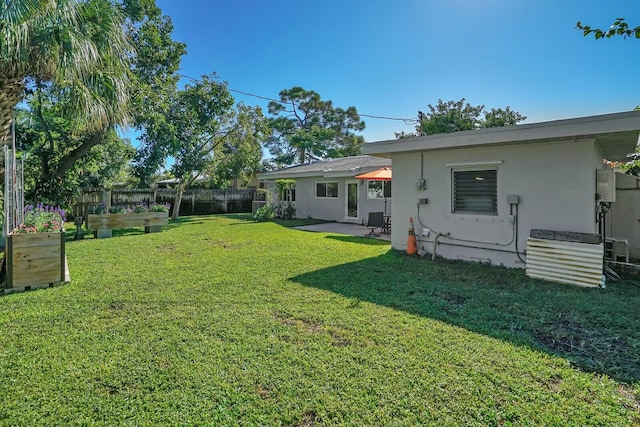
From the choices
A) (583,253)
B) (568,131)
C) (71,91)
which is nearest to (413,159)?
(568,131)

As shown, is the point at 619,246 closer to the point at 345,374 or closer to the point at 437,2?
the point at 345,374

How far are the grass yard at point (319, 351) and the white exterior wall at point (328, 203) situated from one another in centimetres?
822

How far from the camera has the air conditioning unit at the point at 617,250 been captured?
20.3 ft

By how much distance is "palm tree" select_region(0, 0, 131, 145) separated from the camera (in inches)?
204

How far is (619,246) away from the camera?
6234 mm

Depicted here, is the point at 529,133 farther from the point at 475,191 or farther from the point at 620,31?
the point at 620,31

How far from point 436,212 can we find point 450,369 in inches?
194

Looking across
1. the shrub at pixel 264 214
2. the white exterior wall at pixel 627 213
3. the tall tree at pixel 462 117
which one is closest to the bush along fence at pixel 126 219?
the shrub at pixel 264 214

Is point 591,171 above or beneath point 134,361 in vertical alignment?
above

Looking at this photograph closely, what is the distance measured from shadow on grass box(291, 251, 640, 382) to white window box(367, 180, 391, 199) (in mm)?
7053

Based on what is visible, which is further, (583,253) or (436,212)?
(436,212)

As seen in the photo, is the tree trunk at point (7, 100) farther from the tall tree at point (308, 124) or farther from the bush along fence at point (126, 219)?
the tall tree at point (308, 124)

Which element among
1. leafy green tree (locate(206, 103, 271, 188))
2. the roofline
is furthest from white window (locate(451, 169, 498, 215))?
leafy green tree (locate(206, 103, 271, 188))

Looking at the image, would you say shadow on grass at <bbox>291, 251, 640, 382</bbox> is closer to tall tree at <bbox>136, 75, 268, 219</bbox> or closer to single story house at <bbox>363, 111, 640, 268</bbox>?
single story house at <bbox>363, 111, 640, 268</bbox>
